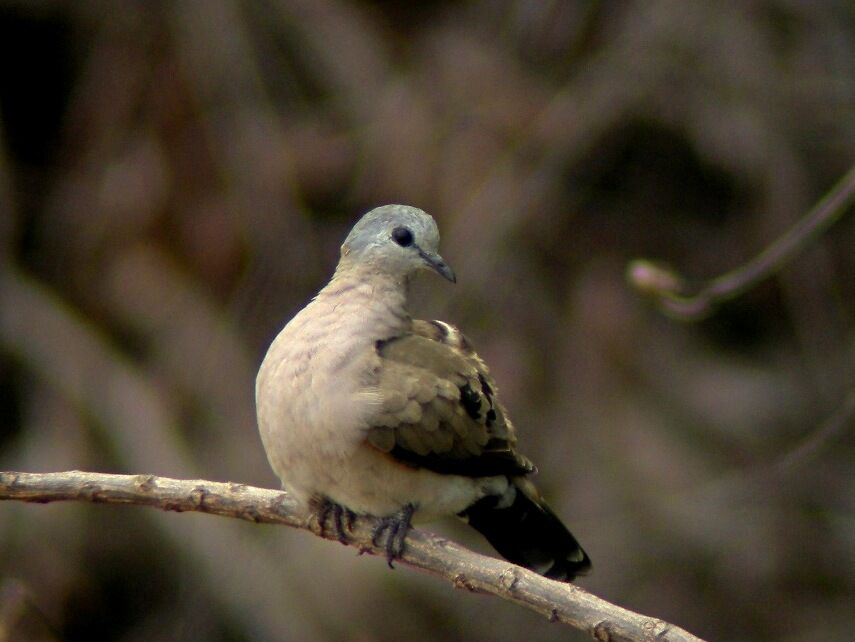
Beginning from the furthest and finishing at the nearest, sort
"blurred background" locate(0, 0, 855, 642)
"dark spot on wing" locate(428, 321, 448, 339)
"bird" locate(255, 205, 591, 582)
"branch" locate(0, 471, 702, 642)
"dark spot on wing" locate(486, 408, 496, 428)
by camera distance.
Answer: "blurred background" locate(0, 0, 855, 642), "dark spot on wing" locate(428, 321, 448, 339), "dark spot on wing" locate(486, 408, 496, 428), "bird" locate(255, 205, 591, 582), "branch" locate(0, 471, 702, 642)

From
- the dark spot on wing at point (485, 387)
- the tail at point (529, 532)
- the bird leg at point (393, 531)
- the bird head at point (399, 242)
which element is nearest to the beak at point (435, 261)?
the bird head at point (399, 242)

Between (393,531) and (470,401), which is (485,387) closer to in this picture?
(470,401)

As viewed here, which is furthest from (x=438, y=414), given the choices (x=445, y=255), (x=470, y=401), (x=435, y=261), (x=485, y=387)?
(x=445, y=255)

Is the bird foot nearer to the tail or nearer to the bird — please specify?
the bird

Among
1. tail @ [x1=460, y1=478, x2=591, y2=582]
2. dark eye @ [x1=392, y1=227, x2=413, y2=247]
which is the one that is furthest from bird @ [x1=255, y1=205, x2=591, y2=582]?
tail @ [x1=460, y1=478, x2=591, y2=582]

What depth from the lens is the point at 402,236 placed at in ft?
9.23

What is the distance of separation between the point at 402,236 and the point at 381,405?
0.36m

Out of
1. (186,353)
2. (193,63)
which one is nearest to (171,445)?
(186,353)

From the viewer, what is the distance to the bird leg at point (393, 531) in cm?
274

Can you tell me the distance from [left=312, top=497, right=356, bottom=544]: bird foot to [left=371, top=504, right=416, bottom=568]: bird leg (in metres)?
0.07

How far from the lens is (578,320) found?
634cm

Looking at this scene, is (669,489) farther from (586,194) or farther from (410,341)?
(410,341)

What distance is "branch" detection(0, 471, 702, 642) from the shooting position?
2352 millimetres

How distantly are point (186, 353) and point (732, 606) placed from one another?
9.62 ft
